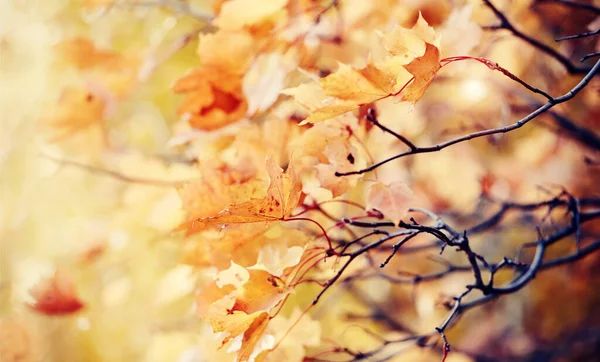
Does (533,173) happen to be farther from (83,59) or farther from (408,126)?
(83,59)

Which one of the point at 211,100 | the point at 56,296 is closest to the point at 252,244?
the point at 211,100

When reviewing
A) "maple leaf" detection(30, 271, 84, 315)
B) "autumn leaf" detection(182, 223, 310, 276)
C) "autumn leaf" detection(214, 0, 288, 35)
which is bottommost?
"maple leaf" detection(30, 271, 84, 315)

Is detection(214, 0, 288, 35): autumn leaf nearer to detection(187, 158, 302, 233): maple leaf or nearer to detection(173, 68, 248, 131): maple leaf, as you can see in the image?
detection(173, 68, 248, 131): maple leaf

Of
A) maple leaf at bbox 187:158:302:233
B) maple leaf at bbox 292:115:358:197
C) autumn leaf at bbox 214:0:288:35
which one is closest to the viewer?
maple leaf at bbox 187:158:302:233

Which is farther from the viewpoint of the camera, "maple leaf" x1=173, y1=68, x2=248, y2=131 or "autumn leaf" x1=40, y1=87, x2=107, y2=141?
"autumn leaf" x1=40, y1=87, x2=107, y2=141

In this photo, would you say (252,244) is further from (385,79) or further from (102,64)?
(102,64)

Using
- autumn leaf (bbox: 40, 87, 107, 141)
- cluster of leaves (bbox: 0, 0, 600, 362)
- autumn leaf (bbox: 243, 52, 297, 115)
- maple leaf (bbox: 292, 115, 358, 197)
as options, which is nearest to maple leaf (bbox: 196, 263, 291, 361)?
cluster of leaves (bbox: 0, 0, 600, 362)

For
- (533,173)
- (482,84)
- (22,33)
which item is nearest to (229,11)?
(482,84)
